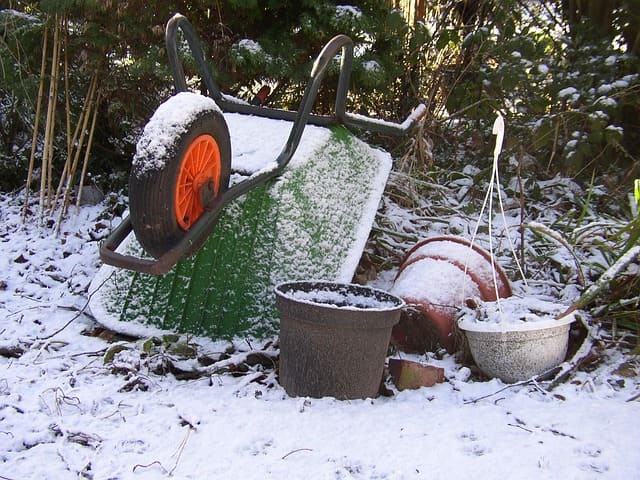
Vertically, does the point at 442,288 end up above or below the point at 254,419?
above

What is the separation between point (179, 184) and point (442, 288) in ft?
2.97

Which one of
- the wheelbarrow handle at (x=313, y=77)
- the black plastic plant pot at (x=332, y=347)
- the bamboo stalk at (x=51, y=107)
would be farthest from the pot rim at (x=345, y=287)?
the bamboo stalk at (x=51, y=107)

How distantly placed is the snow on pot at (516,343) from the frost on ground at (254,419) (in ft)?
0.19

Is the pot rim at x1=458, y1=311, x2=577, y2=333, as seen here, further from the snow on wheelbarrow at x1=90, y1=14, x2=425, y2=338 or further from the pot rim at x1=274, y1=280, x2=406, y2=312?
the snow on wheelbarrow at x1=90, y1=14, x2=425, y2=338

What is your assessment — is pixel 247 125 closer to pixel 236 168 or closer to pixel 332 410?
pixel 236 168

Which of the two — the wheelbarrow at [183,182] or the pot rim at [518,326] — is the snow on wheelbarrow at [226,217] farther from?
the pot rim at [518,326]

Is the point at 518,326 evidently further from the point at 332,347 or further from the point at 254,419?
the point at 254,419

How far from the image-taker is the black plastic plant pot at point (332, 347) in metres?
1.42

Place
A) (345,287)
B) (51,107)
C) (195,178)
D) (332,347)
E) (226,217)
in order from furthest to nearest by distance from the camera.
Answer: (51,107) < (226,217) < (345,287) < (195,178) < (332,347)

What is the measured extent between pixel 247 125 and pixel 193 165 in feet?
1.96

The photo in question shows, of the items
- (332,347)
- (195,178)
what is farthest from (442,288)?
(195,178)

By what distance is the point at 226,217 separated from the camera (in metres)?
1.84

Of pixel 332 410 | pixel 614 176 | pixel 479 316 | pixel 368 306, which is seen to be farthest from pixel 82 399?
pixel 614 176

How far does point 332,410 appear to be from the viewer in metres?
1.43
